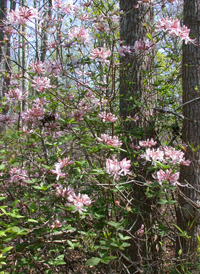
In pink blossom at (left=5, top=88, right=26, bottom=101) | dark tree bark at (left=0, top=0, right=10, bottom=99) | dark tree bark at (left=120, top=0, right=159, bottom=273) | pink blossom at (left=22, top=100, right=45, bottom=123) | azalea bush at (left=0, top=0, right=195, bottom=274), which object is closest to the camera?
azalea bush at (left=0, top=0, right=195, bottom=274)

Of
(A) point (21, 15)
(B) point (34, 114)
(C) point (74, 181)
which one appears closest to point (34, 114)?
(B) point (34, 114)

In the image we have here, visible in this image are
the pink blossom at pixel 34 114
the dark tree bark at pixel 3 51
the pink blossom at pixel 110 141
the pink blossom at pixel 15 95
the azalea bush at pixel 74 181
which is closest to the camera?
the azalea bush at pixel 74 181

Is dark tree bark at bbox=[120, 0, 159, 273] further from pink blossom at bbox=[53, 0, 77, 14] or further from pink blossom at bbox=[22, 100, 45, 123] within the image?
pink blossom at bbox=[22, 100, 45, 123]

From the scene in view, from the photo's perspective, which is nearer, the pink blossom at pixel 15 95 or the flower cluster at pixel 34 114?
the flower cluster at pixel 34 114

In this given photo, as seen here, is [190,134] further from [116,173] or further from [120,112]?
[116,173]

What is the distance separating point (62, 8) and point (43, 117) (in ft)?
3.46

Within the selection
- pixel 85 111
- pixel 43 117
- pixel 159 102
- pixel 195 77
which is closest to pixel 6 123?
pixel 43 117

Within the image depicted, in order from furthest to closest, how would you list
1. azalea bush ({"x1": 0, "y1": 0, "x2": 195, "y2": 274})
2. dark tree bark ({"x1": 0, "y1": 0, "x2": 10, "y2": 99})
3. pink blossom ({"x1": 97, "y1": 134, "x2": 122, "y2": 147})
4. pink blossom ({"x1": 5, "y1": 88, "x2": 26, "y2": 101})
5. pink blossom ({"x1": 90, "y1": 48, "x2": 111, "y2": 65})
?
dark tree bark ({"x1": 0, "y1": 0, "x2": 10, "y2": 99}), pink blossom ({"x1": 5, "y1": 88, "x2": 26, "y2": 101}), pink blossom ({"x1": 90, "y1": 48, "x2": 111, "y2": 65}), pink blossom ({"x1": 97, "y1": 134, "x2": 122, "y2": 147}), azalea bush ({"x1": 0, "y1": 0, "x2": 195, "y2": 274})

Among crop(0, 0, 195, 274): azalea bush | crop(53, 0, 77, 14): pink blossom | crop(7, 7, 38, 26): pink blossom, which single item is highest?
crop(53, 0, 77, 14): pink blossom

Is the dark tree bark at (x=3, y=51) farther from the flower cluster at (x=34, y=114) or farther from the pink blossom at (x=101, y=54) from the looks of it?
the pink blossom at (x=101, y=54)

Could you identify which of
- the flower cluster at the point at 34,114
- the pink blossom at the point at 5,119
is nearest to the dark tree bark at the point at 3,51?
the pink blossom at the point at 5,119

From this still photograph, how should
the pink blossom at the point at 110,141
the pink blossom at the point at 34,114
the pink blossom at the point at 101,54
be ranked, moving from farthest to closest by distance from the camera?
the pink blossom at the point at 34,114 < the pink blossom at the point at 101,54 < the pink blossom at the point at 110,141

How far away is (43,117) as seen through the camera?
7.25 feet

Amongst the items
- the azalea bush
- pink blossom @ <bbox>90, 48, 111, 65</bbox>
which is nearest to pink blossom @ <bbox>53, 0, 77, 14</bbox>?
the azalea bush
